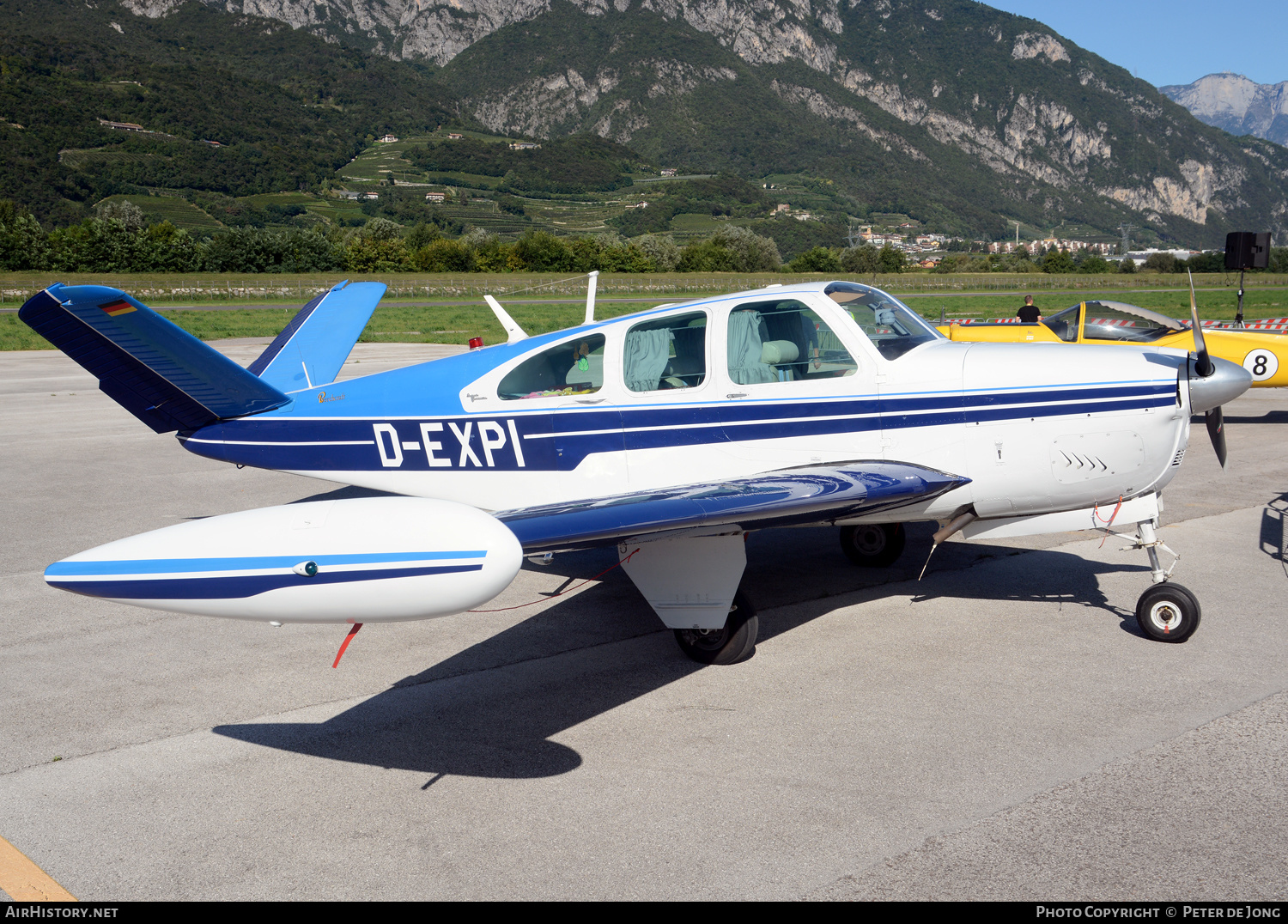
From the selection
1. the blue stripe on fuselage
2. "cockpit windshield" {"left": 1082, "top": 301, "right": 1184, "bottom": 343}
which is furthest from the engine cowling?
Result: "cockpit windshield" {"left": 1082, "top": 301, "right": 1184, "bottom": 343}

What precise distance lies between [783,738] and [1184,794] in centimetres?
175

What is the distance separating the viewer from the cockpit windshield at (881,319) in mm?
5781

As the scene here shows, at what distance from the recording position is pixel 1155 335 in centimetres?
1280

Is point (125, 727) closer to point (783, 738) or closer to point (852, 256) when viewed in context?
point (783, 738)

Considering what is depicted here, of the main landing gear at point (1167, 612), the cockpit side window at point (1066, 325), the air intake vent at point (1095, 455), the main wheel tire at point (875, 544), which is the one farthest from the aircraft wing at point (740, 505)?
the cockpit side window at point (1066, 325)

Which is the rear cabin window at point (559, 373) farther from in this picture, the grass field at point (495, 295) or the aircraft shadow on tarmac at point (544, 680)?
the grass field at point (495, 295)

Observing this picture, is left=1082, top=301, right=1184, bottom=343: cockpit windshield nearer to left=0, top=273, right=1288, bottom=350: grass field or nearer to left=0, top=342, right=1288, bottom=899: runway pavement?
left=0, top=273, right=1288, bottom=350: grass field

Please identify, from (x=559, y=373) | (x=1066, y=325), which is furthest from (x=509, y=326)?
(x=1066, y=325)

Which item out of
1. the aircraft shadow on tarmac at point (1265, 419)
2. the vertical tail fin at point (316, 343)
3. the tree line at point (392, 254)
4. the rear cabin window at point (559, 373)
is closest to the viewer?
the rear cabin window at point (559, 373)

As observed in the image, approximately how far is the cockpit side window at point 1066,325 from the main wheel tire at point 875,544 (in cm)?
712

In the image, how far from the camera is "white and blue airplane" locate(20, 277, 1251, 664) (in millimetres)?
5305

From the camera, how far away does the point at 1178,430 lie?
538cm
